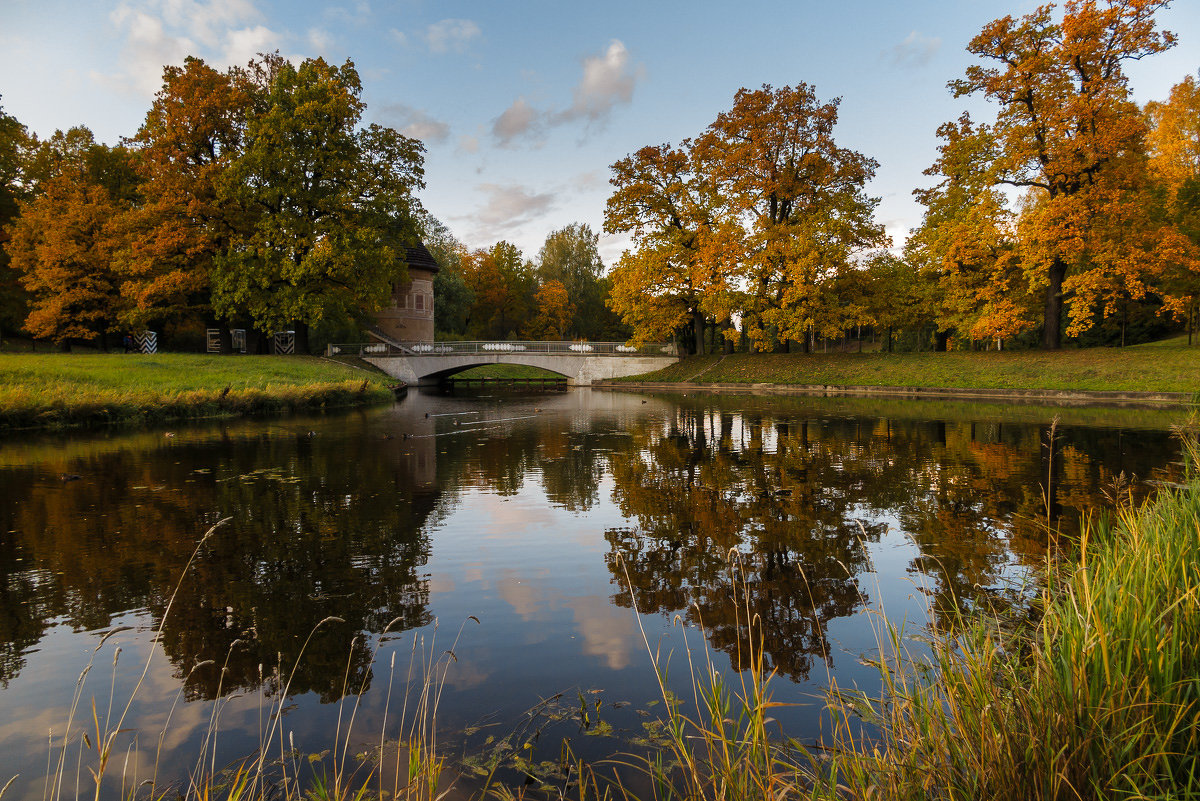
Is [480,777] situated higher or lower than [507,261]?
lower

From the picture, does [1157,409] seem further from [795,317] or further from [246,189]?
[246,189]

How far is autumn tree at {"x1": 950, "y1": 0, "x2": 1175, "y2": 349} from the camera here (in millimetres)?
28203

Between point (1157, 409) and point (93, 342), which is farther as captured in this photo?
point (93, 342)

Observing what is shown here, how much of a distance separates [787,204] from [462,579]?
3801 centimetres

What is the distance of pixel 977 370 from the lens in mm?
31078

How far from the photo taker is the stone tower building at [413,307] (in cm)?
5494

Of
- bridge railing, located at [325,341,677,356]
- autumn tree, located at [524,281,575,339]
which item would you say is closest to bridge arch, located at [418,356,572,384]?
bridge railing, located at [325,341,677,356]

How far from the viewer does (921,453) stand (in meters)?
13.0

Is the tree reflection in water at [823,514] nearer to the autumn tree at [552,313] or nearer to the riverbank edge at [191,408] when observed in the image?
the riverbank edge at [191,408]

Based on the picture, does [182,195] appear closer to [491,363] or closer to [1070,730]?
[491,363]

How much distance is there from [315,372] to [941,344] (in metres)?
37.3

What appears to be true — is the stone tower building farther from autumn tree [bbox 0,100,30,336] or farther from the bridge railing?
autumn tree [bbox 0,100,30,336]

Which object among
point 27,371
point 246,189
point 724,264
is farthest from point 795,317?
point 27,371

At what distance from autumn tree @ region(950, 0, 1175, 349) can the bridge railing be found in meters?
23.1
